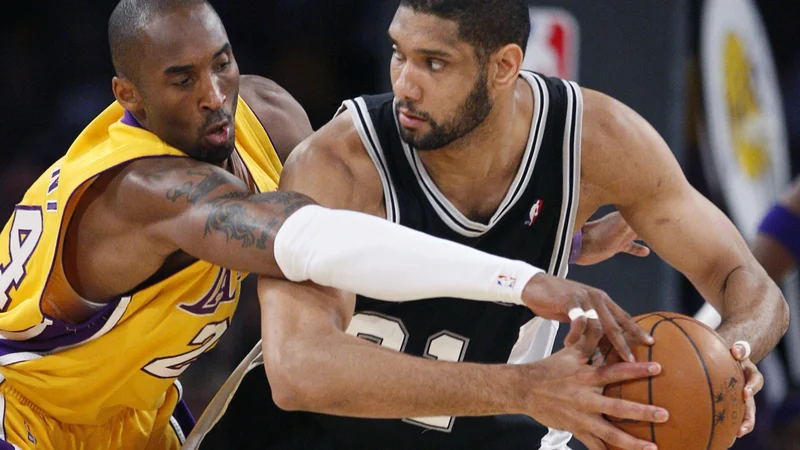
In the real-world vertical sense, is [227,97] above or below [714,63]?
above

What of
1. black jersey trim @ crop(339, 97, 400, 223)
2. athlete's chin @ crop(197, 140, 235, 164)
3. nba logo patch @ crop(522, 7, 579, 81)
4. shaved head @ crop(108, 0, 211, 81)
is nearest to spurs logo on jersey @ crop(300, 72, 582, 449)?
black jersey trim @ crop(339, 97, 400, 223)

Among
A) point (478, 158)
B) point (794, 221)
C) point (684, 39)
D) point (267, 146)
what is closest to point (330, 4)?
point (684, 39)

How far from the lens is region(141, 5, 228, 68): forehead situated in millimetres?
3412

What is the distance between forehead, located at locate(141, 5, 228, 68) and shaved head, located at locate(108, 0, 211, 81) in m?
0.02

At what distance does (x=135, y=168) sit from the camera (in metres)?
3.38

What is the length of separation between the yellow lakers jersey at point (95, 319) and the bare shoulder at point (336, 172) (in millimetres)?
336

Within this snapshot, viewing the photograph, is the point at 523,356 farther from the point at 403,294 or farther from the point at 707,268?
the point at 403,294

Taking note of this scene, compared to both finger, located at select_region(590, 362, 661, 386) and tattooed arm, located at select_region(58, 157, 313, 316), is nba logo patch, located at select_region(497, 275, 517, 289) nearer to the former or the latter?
finger, located at select_region(590, 362, 661, 386)

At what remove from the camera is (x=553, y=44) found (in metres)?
6.48

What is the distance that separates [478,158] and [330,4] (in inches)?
169

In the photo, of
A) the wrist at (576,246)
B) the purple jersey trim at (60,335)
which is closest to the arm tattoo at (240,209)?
the purple jersey trim at (60,335)

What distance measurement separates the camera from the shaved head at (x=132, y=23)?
3.44 meters

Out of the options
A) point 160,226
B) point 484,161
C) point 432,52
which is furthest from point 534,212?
point 160,226

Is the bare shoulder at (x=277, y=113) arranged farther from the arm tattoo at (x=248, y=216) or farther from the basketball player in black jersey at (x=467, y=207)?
the arm tattoo at (x=248, y=216)
